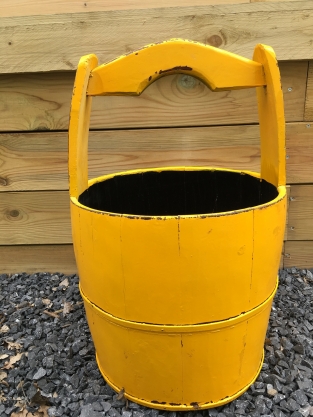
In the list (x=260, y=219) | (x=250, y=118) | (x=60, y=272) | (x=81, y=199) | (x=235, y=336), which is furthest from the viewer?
(x=60, y=272)

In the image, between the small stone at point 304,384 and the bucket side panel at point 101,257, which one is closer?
the bucket side panel at point 101,257

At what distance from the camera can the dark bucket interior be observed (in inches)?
61.9

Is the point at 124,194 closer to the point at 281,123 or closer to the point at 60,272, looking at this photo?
the point at 281,123

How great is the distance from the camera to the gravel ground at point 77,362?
4.37ft

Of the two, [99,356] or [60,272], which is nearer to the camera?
[99,356]

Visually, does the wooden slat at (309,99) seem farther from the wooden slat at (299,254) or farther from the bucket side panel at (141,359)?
the bucket side panel at (141,359)

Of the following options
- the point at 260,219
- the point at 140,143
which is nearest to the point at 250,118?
the point at 140,143

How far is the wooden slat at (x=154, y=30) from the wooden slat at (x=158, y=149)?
378mm

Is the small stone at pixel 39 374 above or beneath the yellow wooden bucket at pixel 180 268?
beneath

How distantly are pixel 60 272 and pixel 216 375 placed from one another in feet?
4.39

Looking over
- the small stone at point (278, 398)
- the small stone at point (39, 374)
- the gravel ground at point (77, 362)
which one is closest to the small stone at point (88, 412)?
the gravel ground at point (77, 362)

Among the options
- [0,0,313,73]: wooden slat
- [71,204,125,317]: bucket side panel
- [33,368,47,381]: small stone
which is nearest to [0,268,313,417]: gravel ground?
[33,368,47,381]: small stone

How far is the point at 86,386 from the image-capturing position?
4.75 ft

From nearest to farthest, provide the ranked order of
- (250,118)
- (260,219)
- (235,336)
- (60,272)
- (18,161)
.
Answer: (260,219) < (235,336) < (250,118) < (18,161) < (60,272)
